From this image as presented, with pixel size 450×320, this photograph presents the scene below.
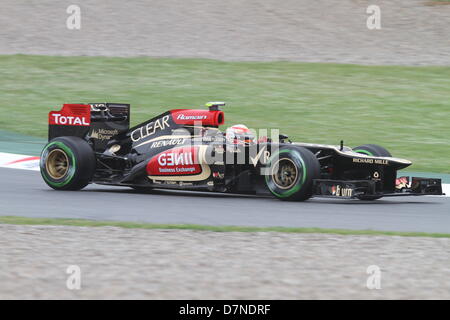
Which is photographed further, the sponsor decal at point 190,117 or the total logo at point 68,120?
the total logo at point 68,120

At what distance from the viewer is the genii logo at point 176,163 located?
1151 cm

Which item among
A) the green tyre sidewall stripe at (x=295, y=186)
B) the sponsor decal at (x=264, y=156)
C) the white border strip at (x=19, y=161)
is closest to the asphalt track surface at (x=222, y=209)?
the green tyre sidewall stripe at (x=295, y=186)

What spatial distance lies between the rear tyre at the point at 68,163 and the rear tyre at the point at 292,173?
250 centimetres

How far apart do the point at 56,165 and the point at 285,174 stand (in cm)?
327

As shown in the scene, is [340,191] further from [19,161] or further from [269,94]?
[269,94]

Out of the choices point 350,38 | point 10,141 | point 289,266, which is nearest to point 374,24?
point 350,38

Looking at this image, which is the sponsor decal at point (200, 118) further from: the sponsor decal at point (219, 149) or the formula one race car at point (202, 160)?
the sponsor decal at point (219, 149)

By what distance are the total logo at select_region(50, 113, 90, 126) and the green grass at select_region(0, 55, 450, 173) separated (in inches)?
209

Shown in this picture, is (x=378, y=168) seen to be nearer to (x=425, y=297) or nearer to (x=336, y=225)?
(x=336, y=225)

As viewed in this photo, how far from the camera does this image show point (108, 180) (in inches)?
478

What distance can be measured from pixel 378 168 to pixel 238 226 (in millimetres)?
2647

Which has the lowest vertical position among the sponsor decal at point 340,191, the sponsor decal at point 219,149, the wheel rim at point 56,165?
the sponsor decal at point 340,191

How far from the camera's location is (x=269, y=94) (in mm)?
21531

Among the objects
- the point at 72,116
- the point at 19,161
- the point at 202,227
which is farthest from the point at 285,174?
the point at 19,161
